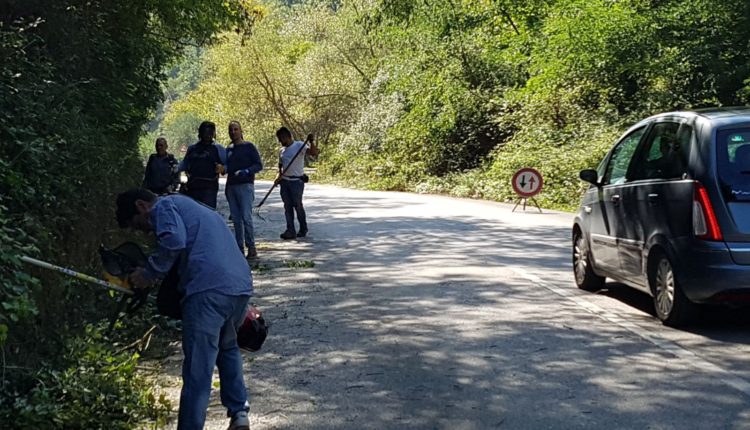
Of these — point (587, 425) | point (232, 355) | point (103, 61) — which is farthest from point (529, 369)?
point (103, 61)

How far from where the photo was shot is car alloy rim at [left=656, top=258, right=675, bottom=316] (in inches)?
318

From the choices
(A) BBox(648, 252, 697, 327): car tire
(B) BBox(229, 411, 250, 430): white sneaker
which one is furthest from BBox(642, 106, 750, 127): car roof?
(B) BBox(229, 411, 250, 430): white sneaker

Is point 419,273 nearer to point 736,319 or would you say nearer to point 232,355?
point 736,319

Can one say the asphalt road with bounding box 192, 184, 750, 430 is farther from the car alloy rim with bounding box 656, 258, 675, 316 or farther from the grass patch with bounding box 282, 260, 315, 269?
the car alloy rim with bounding box 656, 258, 675, 316

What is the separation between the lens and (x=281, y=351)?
789cm

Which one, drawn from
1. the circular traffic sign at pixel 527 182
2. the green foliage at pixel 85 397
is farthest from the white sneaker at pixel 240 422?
the circular traffic sign at pixel 527 182

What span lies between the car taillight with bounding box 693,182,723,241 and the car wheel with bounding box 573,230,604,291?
2567mm

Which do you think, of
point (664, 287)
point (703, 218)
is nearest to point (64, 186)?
point (664, 287)

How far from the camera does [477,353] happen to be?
7430 mm

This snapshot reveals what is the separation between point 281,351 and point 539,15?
2726 centimetres

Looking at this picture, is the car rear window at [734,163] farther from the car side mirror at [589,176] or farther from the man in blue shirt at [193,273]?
the man in blue shirt at [193,273]

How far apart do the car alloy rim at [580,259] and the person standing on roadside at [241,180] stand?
15.8ft

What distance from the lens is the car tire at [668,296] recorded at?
795cm

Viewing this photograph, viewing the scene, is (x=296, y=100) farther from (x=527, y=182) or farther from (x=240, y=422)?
(x=240, y=422)
